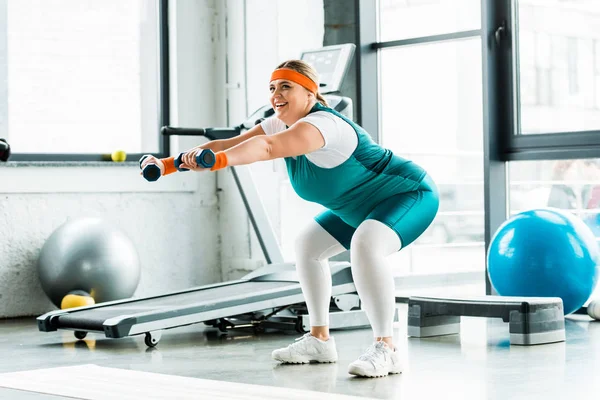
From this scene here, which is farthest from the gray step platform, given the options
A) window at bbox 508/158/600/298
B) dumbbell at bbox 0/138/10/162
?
dumbbell at bbox 0/138/10/162

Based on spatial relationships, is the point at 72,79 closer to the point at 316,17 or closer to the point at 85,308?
the point at 316,17

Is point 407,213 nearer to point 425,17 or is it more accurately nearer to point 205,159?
point 205,159

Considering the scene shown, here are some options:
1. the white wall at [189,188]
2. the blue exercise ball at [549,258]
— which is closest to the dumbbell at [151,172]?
the blue exercise ball at [549,258]

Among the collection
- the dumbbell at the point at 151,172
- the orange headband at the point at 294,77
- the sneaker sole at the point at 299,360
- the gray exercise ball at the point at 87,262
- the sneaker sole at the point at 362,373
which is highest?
the orange headband at the point at 294,77

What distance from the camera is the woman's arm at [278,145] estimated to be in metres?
2.78

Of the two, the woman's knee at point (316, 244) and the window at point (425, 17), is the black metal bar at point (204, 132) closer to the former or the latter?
the woman's knee at point (316, 244)

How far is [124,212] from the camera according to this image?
5.94 metres

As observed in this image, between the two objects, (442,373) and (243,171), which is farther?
(243,171)

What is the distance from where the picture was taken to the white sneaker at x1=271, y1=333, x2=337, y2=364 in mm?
3504

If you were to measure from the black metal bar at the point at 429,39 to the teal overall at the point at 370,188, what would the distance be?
7.52 ft

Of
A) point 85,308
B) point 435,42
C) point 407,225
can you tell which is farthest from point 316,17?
point 407,225

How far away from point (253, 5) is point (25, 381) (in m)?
3.58

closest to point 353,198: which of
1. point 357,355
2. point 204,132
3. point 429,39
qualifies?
point 357,355

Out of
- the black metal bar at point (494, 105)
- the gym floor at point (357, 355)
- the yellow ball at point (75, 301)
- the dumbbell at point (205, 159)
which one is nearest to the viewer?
the dumbbell at point (205, 159)
